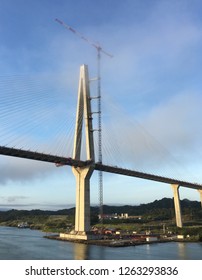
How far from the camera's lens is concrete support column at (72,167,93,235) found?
1778 inches

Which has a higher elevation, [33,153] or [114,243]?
[33,153]

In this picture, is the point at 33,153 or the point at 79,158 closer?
the point at 33,153

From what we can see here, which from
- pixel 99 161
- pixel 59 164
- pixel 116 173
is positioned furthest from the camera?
pixel 116 173

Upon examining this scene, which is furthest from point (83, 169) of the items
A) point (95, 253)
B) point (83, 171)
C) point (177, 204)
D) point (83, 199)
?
point (177, 204)

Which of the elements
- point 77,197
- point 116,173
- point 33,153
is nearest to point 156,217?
point 116,173

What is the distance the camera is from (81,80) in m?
48.5

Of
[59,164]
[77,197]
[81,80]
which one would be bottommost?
[77,197]

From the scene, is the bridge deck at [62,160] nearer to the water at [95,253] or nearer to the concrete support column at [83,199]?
the concrete support column at [83,199]

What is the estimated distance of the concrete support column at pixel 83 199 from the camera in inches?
1778

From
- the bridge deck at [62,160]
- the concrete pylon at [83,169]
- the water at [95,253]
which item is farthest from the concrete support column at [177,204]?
the water at [95,253]

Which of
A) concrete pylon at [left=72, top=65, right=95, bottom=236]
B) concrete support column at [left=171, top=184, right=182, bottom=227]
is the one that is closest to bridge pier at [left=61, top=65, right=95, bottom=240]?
concrete pylon at [left=72, top=65, right=95, bottom=236]
